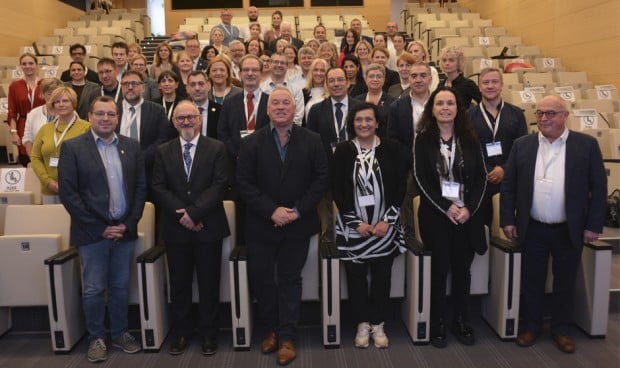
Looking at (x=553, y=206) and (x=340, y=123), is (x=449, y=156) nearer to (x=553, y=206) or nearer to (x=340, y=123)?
(x=553, y=206)

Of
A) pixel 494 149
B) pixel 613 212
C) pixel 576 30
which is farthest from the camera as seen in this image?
pixel 576 30

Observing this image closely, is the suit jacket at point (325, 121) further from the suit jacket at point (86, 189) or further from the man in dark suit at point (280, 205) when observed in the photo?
the suit jacket at point (86, 189)

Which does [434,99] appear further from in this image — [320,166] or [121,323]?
[121,323]

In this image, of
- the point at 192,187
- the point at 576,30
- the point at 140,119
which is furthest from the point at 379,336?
the point at 576,30

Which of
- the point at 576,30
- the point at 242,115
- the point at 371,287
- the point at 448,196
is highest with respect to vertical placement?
the point at 576,30

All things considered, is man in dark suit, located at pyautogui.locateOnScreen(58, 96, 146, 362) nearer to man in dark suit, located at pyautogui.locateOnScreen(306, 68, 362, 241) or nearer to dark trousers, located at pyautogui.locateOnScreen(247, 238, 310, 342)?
dark trousers, located at pyautogui.locateOnScreen(247, 238, 310, 342)

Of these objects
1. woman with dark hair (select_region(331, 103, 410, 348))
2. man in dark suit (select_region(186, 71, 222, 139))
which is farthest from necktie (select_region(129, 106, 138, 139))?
woman with dark hair (select_region(331, 103, 410, 348))

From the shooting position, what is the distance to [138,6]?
50.7 feet

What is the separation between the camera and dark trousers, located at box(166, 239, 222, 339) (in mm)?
2951

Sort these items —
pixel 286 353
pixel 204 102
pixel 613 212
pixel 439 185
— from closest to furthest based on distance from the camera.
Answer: pixel 286 353 → pixel 439 185 → pixel 204 102 → pixel 613 212

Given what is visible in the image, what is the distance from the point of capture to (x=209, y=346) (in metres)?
2.94

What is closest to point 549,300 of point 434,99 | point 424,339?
point 424,339

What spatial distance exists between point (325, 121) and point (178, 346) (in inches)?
66.6

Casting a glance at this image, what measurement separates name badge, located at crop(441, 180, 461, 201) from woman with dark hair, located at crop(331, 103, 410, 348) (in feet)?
0.74
